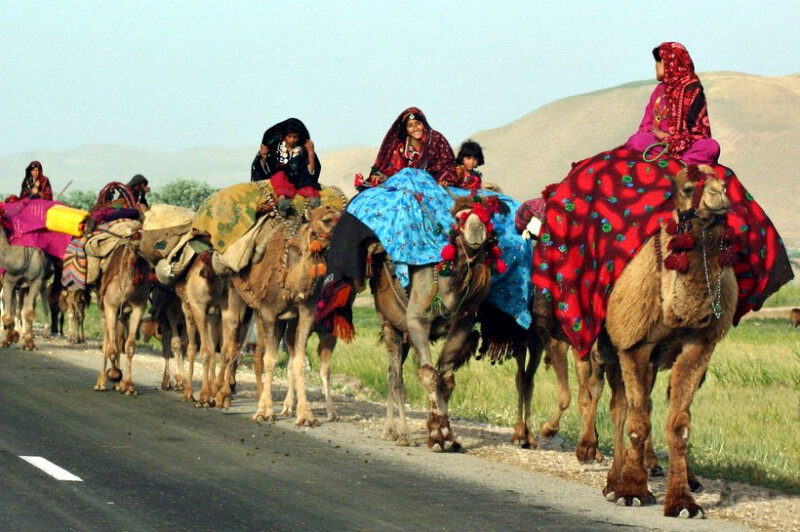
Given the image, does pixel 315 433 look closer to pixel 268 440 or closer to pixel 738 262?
pixel 268 440

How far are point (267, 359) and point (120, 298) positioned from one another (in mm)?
3801

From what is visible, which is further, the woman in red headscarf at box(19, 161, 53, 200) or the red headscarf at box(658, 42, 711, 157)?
the woman in red headscarf at box(19, 161, 53, 200)

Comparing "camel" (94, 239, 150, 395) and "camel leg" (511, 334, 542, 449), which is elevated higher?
"camel" (94, 239, 150, 395)

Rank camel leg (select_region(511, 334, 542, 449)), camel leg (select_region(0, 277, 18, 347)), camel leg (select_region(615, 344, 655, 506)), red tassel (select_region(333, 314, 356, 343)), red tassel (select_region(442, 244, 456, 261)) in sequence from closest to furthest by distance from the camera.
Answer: camel leg (select_region(615, 344, 655, 506)) → red tassel (select_region(442, 244, 456, 261)) → camel leg (select_region(511, 334, 542, 449)) → red tassel (select_region(333, 314, 356, 343)) → camel leg (select_region(0, 277, 18, 347))

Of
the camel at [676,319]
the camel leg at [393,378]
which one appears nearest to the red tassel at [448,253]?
the camel leg at [393,378]

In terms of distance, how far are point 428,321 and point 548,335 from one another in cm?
155

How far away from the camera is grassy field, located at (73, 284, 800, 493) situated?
14.6 m

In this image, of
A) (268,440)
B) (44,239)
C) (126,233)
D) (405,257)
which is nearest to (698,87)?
(405,257)

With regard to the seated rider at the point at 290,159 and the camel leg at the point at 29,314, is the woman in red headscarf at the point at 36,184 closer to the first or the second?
the camel leg at the point at 29,314

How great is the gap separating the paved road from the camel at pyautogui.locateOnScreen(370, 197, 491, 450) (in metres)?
0.50

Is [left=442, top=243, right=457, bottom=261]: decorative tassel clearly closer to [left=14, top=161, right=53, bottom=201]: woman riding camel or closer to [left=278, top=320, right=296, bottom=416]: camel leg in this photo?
[left=278, top=320, right=296, bottom=416]: camel leg

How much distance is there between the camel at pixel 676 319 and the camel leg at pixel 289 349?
5.96m

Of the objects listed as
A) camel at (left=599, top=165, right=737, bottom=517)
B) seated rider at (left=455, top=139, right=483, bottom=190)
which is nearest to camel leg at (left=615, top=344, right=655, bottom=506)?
camel at (left=599, top=165, right=737, bottom=517)

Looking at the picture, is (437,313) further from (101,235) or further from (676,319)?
(101,235)
